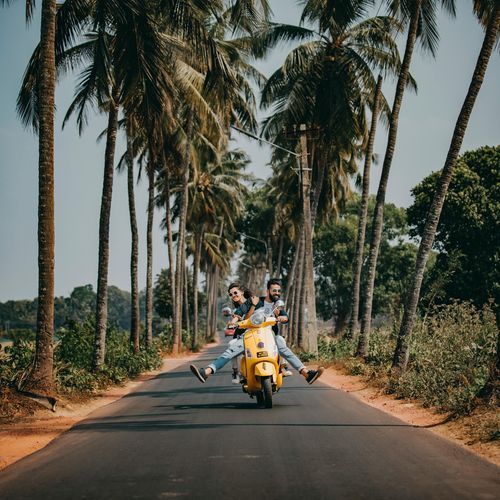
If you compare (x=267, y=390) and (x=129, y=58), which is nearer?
(x=267, y=390)

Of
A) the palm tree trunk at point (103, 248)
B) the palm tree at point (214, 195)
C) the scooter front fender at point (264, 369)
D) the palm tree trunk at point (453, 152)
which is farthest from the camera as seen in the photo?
the palm tree at point (214, 195)

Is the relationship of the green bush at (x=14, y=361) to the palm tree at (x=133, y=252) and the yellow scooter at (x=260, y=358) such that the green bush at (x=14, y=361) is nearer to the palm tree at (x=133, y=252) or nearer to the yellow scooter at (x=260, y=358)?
the yellow scooter at (x=260, y=358)

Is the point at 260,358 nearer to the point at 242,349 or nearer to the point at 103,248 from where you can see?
the point at 242,349

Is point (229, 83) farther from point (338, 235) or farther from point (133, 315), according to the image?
point (338, 235)

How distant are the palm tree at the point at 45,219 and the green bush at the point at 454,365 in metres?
6.42

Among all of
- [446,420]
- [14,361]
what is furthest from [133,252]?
[446,420]

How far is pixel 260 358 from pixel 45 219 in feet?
15.2

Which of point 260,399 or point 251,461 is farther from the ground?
point 260,399

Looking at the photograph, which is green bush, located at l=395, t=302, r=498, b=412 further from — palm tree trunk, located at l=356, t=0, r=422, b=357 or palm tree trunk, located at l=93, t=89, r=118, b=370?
palm tree trunk, located at l=93, t=89, r=118, b=370

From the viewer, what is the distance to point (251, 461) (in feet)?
25.1

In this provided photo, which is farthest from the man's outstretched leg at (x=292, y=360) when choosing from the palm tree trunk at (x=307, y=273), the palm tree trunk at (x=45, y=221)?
the palm tree trunk at (x=307, y=273)

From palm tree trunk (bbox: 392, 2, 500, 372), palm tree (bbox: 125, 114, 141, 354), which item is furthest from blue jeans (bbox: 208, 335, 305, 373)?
palm tree (bbox: 125, 114, 141, 354)

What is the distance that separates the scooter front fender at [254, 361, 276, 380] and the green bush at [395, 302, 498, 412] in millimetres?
2673

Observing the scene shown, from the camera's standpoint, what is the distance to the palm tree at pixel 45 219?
13742 mm
